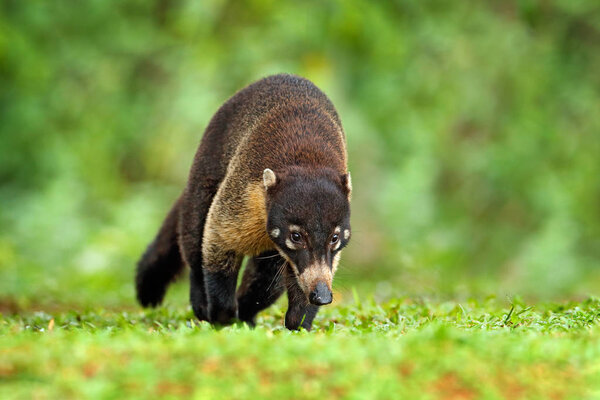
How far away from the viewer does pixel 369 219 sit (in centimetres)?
1680

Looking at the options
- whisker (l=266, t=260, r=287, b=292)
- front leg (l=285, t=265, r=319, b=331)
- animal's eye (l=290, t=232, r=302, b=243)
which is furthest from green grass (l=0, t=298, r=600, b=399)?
whisker (l=266, t=260, r=287, b=292)

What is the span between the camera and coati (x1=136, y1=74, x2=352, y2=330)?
6.54 meters

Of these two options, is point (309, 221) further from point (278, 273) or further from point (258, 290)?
point (258, 290)

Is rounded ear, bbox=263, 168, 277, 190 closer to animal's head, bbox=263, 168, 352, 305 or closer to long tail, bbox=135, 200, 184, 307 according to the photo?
animal's head, bbox=263, 168, 352, 305

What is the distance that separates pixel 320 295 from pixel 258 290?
1.89 metres

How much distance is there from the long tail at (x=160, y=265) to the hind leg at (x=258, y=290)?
1.02 m

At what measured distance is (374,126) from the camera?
57.6 feet

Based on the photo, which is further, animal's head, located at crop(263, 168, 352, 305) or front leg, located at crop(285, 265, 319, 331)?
front leg, located at crop(285, 265, 319, 331)

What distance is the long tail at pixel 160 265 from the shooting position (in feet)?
28.9

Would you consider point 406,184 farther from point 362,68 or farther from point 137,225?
point 137,225

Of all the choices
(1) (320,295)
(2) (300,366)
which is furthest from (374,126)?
(2) (300,366)

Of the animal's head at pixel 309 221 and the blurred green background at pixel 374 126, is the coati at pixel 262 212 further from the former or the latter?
the blurred green background at pixel 374 126

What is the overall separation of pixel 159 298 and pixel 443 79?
35.0 ft

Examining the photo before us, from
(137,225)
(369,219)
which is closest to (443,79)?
(369,219)
